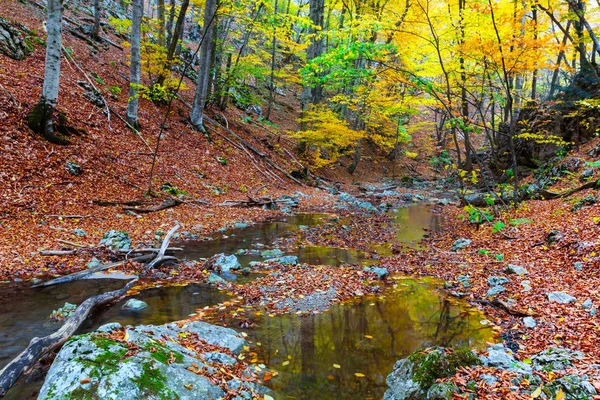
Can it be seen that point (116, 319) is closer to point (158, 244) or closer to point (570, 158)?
point (158, 244)

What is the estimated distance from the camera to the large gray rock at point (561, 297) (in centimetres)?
477

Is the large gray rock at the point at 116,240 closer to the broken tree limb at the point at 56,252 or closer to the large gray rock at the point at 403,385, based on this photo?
the broken tree limb at the point at 56,252

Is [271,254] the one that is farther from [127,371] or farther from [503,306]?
[127,371]

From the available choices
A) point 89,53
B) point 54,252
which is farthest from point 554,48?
point 89,53

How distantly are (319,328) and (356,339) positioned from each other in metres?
0.56

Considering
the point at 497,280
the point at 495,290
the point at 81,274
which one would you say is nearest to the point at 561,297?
the point at 495,290

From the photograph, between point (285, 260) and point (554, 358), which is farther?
point (285, 260)

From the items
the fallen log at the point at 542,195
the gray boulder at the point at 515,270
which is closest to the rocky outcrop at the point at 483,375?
the gray boulder at the point at 515,270

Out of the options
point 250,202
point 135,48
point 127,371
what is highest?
point 135,48

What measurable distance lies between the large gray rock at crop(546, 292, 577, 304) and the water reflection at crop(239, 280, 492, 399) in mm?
1042

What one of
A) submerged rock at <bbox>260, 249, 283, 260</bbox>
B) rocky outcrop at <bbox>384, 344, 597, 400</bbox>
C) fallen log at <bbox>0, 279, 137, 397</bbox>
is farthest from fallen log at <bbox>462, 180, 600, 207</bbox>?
fallen log at <bbox>0, 279, 137, 397</bbox>

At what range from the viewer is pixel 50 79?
942cm

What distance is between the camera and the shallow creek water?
149 inches

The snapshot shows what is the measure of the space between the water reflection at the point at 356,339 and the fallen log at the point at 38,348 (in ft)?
7.07
